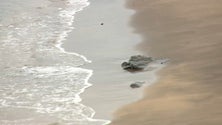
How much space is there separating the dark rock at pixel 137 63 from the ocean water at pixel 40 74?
1.89 ft

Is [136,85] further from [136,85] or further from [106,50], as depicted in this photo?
[106,50]

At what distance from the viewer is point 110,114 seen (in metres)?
7.13

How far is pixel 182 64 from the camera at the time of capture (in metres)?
8.74

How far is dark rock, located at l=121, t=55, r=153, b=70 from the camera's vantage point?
28.9ft

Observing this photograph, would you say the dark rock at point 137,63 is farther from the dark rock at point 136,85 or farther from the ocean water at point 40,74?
the dark rock at point 136,85

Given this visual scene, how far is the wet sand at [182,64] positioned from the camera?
22.1ft

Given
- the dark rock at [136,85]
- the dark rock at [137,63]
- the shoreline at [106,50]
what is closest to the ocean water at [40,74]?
the shoreline at [106,50]

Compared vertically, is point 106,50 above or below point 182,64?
above

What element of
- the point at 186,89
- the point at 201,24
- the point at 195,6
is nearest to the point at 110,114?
the point at 186,89

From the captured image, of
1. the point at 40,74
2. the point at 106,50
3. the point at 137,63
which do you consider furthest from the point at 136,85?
the point at 106,50

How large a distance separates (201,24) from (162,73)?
2833mm

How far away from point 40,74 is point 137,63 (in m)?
1.46

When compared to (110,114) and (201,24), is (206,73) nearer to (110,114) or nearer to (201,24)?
(110,114)

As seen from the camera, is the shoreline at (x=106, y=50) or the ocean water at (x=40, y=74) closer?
the ocean water at (x=40, y=74)
